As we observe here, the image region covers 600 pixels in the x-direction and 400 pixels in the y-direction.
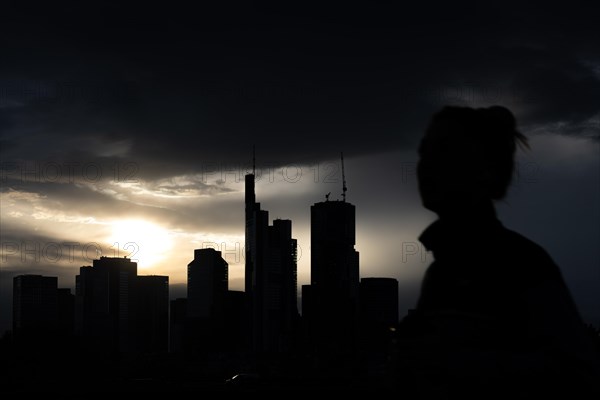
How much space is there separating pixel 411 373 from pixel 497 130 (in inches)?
30.7

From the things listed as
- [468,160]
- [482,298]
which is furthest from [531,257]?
[468,160]

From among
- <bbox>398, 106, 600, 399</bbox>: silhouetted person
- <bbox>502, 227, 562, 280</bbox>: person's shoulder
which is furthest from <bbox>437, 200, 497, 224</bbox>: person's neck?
<bbox>502, 227, 562, 280</bbox>: person's shoulder

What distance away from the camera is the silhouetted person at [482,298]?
1964 mm

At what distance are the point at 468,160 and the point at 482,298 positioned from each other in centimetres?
44

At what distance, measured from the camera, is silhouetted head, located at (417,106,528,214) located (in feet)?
7.44

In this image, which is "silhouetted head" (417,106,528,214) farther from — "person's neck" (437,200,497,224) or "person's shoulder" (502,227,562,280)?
"person's shoulder" (502,227,562,280)

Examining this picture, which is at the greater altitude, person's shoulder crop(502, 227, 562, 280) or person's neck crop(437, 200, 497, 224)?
person's neck crop(437, 200, 497, 224)

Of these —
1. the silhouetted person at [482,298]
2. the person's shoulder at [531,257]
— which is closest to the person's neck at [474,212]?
the silhouetted person at [482,298]

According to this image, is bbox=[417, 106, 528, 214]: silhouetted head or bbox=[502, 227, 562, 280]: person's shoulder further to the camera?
bbox=[417, 106, 528, 214]: silhouetted head

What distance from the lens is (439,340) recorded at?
2.03m

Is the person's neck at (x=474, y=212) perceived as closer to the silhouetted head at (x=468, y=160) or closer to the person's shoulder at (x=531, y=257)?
the silhouetted head at (x=468, y=160)

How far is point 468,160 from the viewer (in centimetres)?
228

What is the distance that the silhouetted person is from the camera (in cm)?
196

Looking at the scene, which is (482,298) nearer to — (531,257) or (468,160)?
(531,257)
